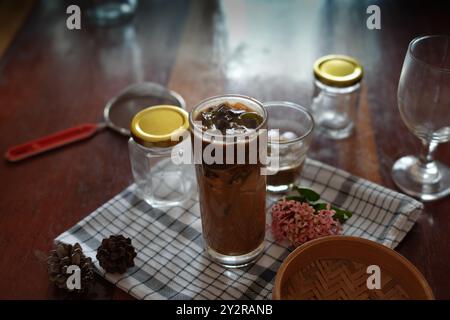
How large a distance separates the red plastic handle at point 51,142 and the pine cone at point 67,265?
0.90ft

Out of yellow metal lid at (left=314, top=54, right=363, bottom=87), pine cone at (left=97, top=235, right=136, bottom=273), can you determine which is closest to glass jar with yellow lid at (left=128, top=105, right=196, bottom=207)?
pine cone at (left=97, top=235, right=136, bottom=273)

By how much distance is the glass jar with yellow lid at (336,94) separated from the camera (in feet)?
3.25

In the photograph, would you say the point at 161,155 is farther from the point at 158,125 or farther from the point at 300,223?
the point at 300,223

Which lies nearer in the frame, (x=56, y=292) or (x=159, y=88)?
(x=56, y=292)

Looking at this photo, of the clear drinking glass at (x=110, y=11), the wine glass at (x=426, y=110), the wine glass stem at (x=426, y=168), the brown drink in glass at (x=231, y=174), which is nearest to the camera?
the brown drink in glass at (x=231, y=174)

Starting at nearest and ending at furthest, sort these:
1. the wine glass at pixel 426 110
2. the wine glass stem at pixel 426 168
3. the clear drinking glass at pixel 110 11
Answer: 1. the wine glass at pixel 426 110
2. the wine glass stem at pixel 426 168
3. the clear drinking glass at pixel 110 11

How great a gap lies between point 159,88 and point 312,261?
54 cm

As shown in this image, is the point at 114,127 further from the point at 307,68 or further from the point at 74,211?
the point at 307,68

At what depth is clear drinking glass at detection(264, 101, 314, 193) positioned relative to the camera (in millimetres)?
888

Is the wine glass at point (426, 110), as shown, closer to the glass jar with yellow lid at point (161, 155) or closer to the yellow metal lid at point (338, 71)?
the yellow metal lid at point (338, 71)

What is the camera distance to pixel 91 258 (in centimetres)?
80

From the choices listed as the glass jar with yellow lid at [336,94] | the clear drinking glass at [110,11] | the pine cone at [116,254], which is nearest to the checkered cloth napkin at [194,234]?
the pine cone at [116,254]

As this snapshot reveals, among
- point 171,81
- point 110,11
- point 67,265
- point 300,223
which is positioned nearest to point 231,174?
point 300,223

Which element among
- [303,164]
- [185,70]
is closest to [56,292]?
[303,164]
